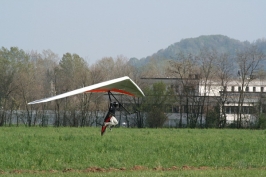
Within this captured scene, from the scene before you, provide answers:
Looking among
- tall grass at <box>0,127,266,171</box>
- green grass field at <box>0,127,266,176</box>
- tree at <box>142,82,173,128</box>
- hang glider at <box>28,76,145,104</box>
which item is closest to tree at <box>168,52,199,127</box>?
tree at <box>142,82,173,128</box>

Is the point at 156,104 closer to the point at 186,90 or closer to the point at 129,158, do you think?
the point at 186,90

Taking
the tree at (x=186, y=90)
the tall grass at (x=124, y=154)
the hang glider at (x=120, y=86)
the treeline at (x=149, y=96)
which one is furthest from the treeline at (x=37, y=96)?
the hang glider at (x=120, y=86)

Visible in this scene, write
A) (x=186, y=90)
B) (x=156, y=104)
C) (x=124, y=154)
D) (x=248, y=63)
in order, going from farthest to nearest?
(x=248, y=63) → (x=186, y=90) → (x=156, y=104) → (x=124, y=154)

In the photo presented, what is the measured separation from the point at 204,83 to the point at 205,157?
42.3 meters

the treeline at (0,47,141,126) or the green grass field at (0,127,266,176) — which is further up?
the treeline at (0,47,141,126)

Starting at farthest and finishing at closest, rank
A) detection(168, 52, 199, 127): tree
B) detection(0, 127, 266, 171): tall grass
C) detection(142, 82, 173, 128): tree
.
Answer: detection(168, 52, 199, 127): tree < detection(142, 82, 173, 128): tree < detection(0, 127, 266, 171): tall grass

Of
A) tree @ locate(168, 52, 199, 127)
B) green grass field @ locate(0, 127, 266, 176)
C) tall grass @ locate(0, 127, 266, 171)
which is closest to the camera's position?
green grass field @ locate(0, 127, 266, 176)

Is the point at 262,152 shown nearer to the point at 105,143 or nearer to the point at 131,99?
the point at 105,143

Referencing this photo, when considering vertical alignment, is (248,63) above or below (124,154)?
above

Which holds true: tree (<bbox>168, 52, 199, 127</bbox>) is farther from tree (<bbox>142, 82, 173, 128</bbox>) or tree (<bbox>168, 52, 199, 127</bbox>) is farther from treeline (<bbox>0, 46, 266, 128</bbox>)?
tree (<bbox>142, 82, 173, 128</bbox>)

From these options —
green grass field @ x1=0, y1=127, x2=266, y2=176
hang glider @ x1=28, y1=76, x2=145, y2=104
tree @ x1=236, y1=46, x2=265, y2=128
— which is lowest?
green grass field @ x1=0, y1=127, x2=266, y2=176

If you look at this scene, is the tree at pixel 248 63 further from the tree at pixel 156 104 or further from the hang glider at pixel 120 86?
the hang glider at pixel 120 86

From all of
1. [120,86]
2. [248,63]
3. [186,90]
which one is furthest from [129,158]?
[248,63]

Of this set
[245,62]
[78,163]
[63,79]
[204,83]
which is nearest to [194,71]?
[204,83]
